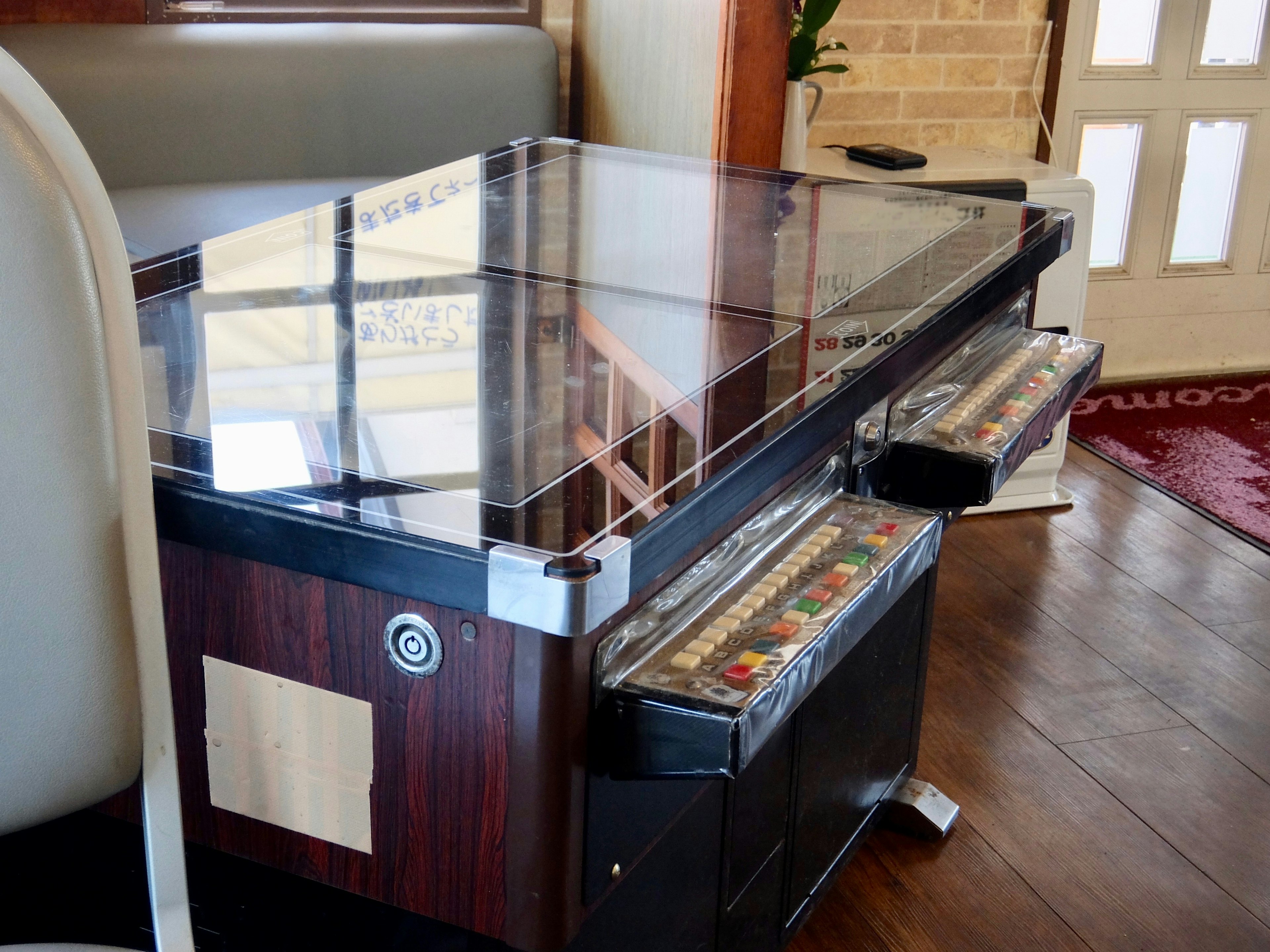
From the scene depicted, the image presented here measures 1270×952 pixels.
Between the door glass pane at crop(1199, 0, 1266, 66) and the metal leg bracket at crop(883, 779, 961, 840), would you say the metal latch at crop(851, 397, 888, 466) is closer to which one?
the metal leg bracket at crop(883, 779, 961, 840)

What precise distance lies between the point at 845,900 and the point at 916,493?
2.32ft

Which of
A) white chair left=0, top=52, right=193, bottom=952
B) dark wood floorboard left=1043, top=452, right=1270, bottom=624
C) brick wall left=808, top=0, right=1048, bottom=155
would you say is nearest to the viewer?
white chair left=0, top=52, right=193, bottom=952

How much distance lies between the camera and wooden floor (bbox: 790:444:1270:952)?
1776 mm

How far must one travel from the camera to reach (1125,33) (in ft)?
12.1

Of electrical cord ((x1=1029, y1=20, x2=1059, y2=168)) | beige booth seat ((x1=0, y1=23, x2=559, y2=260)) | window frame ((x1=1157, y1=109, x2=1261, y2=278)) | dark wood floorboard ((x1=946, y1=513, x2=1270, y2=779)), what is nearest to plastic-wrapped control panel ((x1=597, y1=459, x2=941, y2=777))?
dark wood floorboard ((x1=946, y1=513, x2=1270, y2=779))

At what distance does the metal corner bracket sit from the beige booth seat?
2.06 metres

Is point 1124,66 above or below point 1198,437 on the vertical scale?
above

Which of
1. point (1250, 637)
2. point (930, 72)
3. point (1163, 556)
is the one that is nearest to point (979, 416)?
point (1250, 637)

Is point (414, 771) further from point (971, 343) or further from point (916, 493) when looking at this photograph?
point (971, 343)

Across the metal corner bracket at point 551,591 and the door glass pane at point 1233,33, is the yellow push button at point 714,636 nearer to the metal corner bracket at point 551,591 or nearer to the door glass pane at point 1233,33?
the metal corner bracket at point 551,591

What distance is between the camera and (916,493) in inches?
55.0

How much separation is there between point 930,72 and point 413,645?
2.90 meters

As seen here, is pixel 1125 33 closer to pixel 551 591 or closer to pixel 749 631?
pixel 749 631

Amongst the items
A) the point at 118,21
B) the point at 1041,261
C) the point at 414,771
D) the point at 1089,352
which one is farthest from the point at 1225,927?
the point at 118,21
